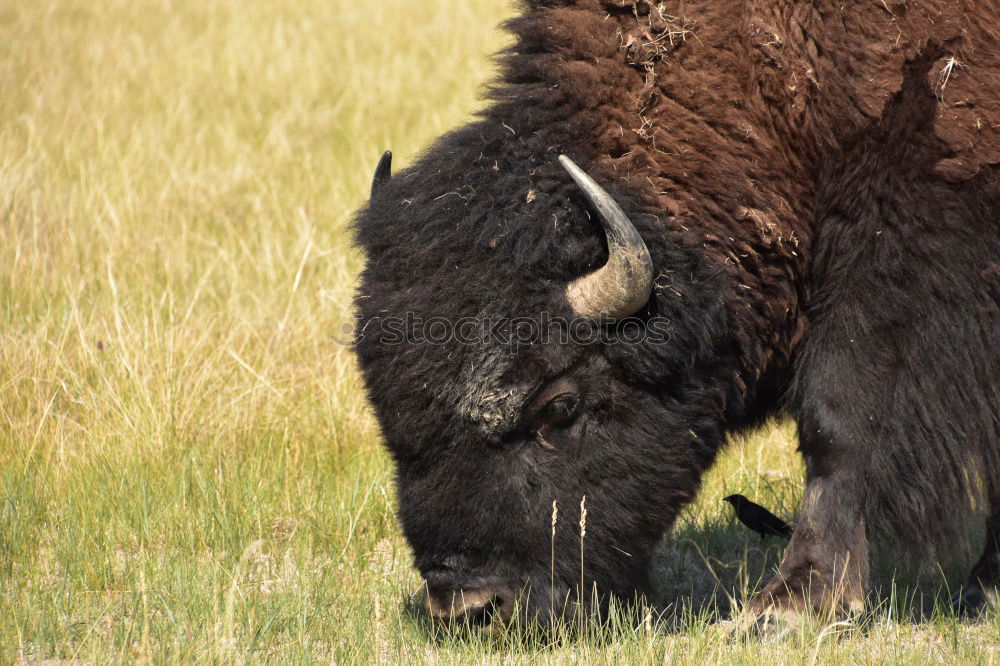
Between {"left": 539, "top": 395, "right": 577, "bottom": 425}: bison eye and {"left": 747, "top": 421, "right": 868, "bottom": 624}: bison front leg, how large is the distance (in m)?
0.78

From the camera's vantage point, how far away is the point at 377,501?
4.67 metres

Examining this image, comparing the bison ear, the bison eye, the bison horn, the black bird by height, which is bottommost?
the black bird

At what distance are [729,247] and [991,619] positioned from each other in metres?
1.66

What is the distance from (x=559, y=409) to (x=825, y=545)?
3.20 feet

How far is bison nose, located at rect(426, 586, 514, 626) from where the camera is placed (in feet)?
11.1

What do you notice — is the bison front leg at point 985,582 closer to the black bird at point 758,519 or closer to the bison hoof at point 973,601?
the bison hoof at point 973,601

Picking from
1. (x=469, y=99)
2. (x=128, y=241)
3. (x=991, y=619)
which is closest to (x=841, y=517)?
(x=991, y=619)

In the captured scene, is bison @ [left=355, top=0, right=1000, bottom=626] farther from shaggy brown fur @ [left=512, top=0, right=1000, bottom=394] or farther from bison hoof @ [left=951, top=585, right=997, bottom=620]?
bison hoof @ [left=951, top=585, right=997, bottom=620]

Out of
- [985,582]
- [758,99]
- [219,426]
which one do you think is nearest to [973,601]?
[985,582]

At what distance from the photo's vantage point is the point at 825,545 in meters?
3.41

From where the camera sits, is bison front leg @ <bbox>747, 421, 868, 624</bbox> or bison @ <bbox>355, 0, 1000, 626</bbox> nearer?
bison @ <bbox>355, 0, 1000, 626</bbox>

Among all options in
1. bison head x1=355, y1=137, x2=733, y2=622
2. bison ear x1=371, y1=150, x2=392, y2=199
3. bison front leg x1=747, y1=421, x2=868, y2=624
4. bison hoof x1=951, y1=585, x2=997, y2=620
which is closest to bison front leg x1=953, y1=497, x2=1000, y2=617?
bison hoof x1=951, y1=585, x2=997, y2=620

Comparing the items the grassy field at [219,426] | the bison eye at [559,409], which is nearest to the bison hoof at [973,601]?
the grassy field at [219,426]

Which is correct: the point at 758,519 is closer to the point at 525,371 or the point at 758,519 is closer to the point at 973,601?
the point at 973,601
